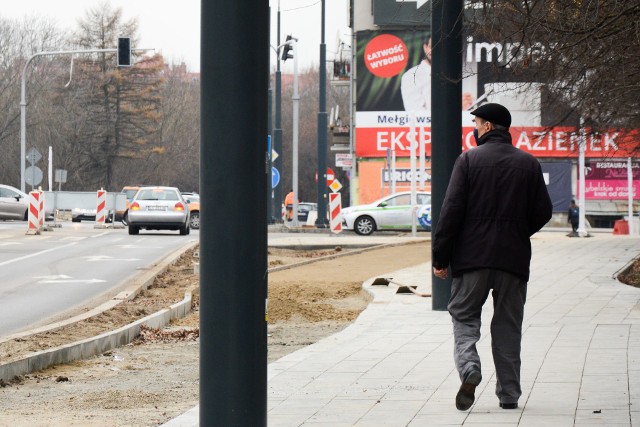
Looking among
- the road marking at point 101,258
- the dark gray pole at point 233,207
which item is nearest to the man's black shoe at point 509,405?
the dark gray pole at point 233,207

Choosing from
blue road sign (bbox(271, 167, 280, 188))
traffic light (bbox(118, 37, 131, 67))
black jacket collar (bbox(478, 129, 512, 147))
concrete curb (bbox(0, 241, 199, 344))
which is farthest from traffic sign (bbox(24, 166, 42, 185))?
black jacket collar (bbox(478, 129, 512, 147))

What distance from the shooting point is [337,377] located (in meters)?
8.53

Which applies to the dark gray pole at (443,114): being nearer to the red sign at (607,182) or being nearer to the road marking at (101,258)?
the road marking at (101,258)

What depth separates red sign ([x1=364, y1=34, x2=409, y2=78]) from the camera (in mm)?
61625

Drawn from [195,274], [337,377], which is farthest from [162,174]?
[337,377]

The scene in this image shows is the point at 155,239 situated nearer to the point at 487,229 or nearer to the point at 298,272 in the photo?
the point at 298,272

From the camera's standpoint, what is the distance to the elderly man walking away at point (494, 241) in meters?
6.95

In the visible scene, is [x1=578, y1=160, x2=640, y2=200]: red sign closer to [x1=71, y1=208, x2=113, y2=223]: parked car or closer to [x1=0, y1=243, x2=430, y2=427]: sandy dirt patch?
[x1=71, y1=208, x2=113, y2=223]: parked car

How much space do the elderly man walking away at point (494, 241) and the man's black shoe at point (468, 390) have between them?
3.6 inches

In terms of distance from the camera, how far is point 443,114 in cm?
1322

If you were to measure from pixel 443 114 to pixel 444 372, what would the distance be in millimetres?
4985

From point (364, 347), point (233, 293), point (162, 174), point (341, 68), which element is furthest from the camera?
point (162, 174)

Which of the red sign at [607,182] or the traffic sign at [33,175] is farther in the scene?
the red sign at [607,182]

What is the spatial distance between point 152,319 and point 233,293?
857 centimetres
